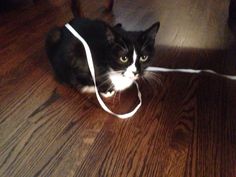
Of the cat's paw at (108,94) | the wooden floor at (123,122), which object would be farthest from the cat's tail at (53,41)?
the cat's paw at (108,94)

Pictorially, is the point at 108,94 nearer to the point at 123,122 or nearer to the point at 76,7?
the point at 123,122

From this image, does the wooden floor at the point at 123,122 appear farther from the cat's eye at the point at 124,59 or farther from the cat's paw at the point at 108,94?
the cat's eye at the point at 124,59

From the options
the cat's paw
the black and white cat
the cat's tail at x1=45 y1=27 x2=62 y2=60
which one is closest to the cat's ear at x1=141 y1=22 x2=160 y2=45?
the black and white cat

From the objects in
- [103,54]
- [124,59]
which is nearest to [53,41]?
[103,54]

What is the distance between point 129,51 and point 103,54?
126 mm

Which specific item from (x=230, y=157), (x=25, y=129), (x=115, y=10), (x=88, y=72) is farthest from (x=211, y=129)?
(x=115, y=10)

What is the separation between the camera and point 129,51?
1.02 metres

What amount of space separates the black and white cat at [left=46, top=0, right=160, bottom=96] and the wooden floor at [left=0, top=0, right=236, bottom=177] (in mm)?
81

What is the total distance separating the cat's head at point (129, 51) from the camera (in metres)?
1.01

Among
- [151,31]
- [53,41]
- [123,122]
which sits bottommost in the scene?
[123,122]

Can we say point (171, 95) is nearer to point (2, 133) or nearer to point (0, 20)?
point (2, 133)

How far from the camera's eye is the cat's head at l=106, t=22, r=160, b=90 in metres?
1.01

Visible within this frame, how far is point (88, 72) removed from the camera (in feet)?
3.79

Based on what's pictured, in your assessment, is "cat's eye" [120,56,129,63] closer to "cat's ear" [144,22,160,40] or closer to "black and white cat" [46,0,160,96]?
"black and white cat" [46,0,160,96]
